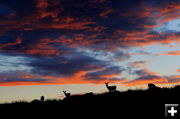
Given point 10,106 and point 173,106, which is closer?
point 173,106

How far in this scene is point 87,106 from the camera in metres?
21.4

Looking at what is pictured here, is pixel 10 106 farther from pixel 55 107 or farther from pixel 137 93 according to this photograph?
pixel 137 93

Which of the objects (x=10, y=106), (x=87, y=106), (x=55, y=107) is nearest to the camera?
(x=87, y=106)

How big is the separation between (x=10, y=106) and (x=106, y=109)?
10.2 m

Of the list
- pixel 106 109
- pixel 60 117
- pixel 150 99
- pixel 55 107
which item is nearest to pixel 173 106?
pixel 150 99

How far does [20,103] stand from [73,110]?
8085mm

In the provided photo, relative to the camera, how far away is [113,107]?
19984mm

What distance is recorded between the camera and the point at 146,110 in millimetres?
18281

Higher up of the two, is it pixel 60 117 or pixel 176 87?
pixel 176 87

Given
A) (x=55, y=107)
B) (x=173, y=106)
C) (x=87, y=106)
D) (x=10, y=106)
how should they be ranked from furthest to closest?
(x=10, y=106) → (x=55, y=107) → (x=87, y=106) → (x=173, y=106)

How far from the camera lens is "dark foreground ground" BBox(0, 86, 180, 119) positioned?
60.1ft

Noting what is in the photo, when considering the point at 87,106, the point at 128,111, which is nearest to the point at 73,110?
the point at 87,106

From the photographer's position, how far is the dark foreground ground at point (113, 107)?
18312 mm

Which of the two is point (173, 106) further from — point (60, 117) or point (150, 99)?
point (60, 117)
